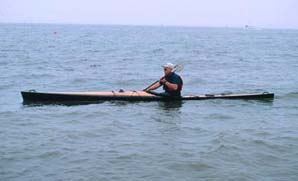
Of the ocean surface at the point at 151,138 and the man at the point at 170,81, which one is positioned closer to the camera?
the ocean surface at the point at 151,138

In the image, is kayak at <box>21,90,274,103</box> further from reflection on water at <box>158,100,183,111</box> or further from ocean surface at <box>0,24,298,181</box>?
ocean surface at <box>0,24,298,181</box>

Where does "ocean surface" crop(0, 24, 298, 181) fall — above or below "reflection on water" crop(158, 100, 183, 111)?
below

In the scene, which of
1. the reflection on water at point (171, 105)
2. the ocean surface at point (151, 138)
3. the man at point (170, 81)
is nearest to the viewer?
the ocean surface at point (151, 138)

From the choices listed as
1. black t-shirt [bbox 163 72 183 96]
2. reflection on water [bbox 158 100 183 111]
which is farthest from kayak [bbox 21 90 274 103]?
black t-shirt [bbox 163 72 183 96]

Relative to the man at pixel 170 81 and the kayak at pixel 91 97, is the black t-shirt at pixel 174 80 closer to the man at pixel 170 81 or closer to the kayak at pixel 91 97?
the man at pixel 170 81

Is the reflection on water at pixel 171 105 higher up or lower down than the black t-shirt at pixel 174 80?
lower down

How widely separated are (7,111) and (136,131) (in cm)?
437

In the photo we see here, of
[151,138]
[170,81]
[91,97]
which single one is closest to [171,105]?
[170,81]

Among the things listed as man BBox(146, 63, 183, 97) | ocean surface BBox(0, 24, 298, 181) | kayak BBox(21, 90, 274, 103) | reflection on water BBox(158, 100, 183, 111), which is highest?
man BBox(146, 63, 183, 97)

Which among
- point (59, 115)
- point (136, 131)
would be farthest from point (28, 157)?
point (59, 115)

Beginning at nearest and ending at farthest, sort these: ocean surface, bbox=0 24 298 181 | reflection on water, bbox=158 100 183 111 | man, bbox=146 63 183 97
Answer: ocean surface, bbox=0 24 298 181
reflection on water, bbox=158 100 183 111
man, bbox=146 63 183 97

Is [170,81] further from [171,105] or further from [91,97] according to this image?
[91,97]

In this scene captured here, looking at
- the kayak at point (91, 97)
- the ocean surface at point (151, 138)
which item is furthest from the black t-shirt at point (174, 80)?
the ocean surface at point (151, 138)

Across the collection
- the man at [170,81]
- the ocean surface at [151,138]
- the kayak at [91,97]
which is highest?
the man at [170,81]
